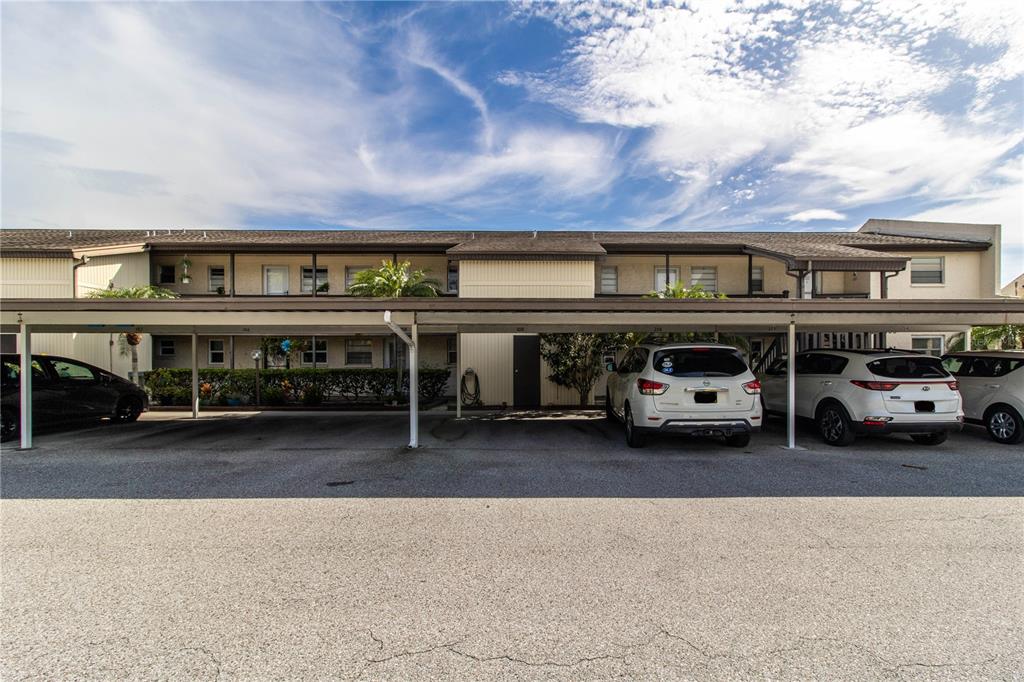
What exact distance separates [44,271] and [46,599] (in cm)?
1693

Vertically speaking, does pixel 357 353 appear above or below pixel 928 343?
below

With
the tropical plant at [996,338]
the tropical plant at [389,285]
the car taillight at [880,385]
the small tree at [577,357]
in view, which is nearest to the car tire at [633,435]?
the car taillight at [880,385]

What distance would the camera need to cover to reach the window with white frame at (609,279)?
58.0 ft

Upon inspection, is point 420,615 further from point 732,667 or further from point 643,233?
point 643,233

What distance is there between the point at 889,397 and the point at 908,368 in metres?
0.62

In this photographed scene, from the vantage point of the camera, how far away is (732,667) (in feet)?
9.14

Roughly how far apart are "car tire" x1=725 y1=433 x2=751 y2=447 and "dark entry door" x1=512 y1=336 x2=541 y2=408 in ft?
23.2

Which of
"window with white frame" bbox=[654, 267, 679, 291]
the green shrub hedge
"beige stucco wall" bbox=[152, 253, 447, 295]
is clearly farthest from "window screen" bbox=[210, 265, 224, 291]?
"window with white frame" bbox=[654, 267, 679, 291]

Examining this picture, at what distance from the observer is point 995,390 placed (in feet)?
29.5

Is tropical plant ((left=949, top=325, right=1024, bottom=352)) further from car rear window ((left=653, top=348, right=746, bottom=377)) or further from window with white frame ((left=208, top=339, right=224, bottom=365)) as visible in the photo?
window with white frame ((left=208, top=339, right=224, bottom=365))

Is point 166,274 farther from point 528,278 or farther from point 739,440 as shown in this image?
point 739,440

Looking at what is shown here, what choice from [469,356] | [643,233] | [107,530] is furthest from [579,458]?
[643,233]

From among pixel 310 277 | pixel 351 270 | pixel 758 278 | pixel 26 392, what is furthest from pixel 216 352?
pixel 758 278

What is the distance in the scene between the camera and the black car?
9.37 metres
